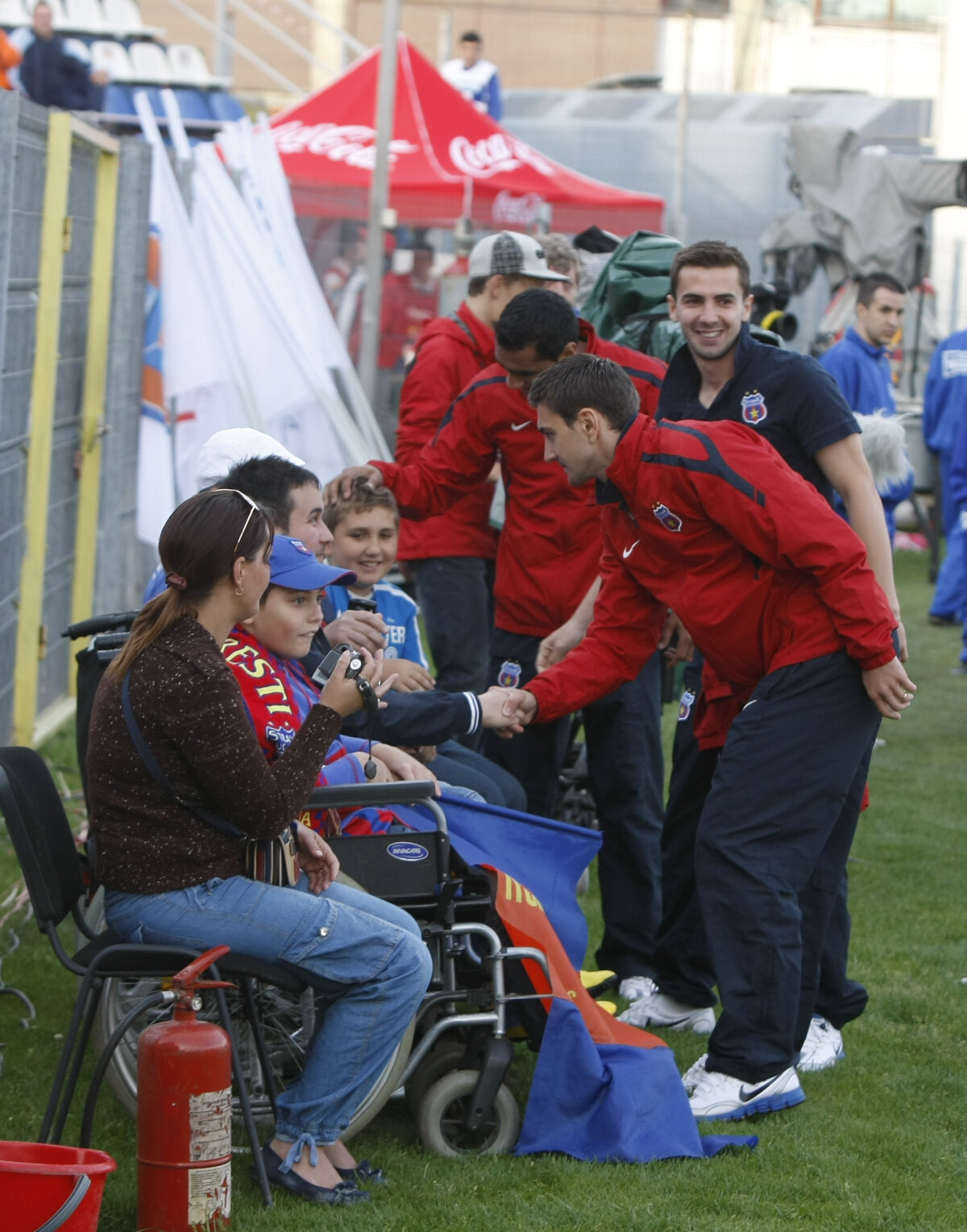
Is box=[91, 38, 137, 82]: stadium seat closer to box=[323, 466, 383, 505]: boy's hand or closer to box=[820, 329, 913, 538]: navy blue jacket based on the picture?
box=[820, 329, 913, 538]: navy blue jacket

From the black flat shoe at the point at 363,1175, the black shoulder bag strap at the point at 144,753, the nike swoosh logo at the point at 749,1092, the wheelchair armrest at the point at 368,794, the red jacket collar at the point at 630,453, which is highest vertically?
the red jacket collar at the point at 630,453

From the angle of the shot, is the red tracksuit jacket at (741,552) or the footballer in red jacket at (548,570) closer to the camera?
the red tracksuit jacket at (741,552)

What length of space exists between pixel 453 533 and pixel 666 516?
7.01ft

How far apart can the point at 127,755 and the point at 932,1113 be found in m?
2.23

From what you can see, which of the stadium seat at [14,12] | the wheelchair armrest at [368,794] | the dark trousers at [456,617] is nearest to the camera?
the wheelchair armrest at [368,794]

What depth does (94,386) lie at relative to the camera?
8.09m

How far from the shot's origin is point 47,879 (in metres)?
3.34

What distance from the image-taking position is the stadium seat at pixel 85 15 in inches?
906

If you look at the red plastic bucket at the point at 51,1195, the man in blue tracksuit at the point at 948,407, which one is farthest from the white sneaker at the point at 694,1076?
the man in blue tracksuit at the point at 948,407

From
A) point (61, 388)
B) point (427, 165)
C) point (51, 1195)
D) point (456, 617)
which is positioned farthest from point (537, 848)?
point (427, 165)

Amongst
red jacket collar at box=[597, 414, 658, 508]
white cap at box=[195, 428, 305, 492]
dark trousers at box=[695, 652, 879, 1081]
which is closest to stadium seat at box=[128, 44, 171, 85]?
white cap at box=[195, 428, 305, 492]

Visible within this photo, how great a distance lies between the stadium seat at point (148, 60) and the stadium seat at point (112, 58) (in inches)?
3.4

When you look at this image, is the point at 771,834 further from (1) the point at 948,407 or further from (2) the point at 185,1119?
(1) the point at 948,407

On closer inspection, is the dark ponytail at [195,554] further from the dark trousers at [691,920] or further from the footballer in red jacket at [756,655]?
the dark trousers at [691,920]
